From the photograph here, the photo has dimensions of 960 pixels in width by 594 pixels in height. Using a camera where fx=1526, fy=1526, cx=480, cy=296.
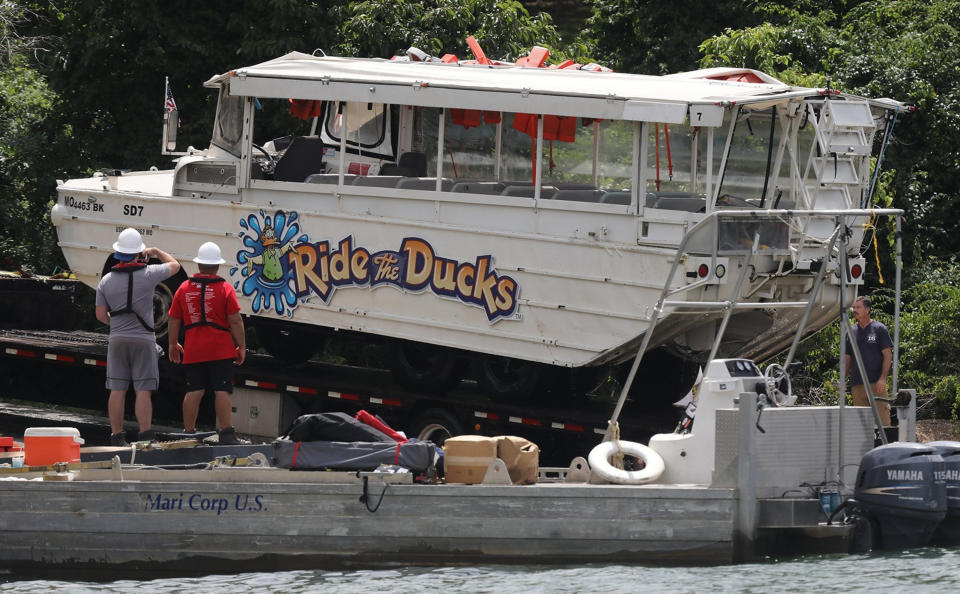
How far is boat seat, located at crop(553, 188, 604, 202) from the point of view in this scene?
40.5ft

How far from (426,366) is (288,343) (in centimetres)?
215

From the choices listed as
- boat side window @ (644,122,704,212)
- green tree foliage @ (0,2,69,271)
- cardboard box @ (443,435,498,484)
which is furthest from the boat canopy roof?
green tree foliage @ (0,2,69,271)

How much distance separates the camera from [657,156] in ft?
40.5

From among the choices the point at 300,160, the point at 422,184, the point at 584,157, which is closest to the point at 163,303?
the point at 300,160

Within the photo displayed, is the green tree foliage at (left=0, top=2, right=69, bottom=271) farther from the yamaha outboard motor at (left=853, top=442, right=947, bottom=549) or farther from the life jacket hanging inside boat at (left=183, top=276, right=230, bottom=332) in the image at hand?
the yamaha outboard motor at (left=853, top=442, right=947, bottom=549)

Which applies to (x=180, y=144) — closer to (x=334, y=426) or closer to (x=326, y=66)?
(x=326, y=66)

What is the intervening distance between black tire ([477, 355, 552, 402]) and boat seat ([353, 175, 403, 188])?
1.76 metres

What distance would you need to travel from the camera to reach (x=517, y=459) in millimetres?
9906

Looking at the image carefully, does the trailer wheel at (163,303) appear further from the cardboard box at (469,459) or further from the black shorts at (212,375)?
the cardboard box at (469,459)

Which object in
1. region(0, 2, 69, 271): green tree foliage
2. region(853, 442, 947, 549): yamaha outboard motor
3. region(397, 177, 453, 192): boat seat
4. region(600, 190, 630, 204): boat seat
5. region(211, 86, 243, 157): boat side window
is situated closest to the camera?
region(853, 442, 947, 549): yamaha outboard motor

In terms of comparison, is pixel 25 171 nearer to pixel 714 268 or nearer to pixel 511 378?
pixel 511 378

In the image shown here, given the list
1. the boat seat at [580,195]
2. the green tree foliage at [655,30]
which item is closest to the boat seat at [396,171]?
the boat seat at [580,195]

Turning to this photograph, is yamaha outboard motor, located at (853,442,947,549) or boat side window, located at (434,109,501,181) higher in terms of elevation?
boat side window, located at (434,109,501,181)

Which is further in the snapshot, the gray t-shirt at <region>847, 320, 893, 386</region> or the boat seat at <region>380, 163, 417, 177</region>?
the boat seat at <region>380, 163, 417, 177</region>
